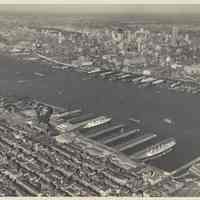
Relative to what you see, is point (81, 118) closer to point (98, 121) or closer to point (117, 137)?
point (98, 121)

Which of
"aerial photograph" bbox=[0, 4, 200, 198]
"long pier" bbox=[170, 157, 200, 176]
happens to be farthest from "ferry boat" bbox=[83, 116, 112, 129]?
"long pier" bbox=[170, 157, 200, 176]

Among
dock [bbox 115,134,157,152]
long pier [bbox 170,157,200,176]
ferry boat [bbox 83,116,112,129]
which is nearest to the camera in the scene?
long pier [bbox 170,157,200,176]

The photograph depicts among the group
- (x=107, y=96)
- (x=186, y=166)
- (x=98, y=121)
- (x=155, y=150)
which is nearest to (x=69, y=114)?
(x=98, y=121)

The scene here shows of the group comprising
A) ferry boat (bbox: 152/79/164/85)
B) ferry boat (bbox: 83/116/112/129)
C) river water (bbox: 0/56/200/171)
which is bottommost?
ferry boat (bbox: 83/116/112/129)

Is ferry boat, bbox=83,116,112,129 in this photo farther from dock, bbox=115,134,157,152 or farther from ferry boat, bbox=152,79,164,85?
ferry boat, bbox=152,79,164,85

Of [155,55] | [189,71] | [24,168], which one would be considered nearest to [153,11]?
[155,55]

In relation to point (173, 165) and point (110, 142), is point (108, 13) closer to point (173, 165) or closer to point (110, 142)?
point (110, 142)

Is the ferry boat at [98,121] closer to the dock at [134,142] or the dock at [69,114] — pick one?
the dock at [69,114]

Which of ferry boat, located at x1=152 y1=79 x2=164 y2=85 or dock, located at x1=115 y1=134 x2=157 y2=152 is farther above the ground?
ferry boat, located at x1=152 y1=79 x2=164 y2=85
